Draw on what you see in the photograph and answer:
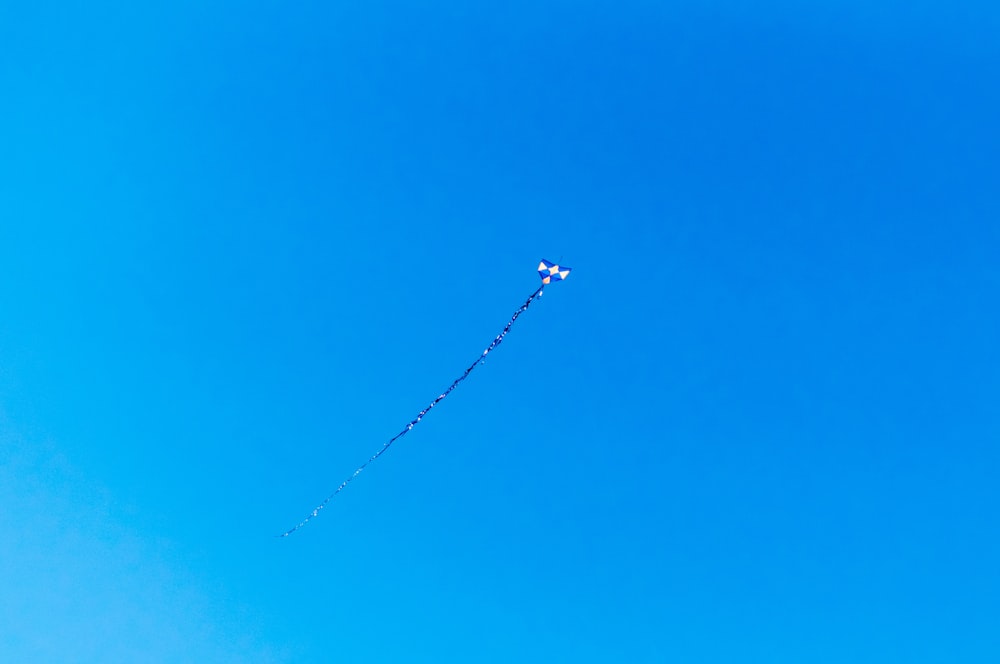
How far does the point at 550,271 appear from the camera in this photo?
10984 millimetres

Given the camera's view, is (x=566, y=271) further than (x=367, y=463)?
No

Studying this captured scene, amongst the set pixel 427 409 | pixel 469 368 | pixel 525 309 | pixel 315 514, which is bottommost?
pixel 315 514

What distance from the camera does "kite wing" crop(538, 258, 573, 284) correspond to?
36.0 ft

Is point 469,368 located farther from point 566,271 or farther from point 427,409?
point 566,271

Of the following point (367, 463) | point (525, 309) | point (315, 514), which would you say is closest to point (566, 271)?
point (525, 309)

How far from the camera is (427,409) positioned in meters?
12.4

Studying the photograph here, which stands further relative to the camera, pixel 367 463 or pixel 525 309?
pixel 367 463

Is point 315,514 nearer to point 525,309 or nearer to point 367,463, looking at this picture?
point 367,463

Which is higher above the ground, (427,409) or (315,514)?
(427,409)

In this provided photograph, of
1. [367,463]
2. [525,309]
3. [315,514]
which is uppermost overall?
[525,309]

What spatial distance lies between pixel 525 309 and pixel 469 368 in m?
1.57

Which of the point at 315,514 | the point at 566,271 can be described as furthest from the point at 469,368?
the point at 315,514

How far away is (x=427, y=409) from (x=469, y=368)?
108 cm

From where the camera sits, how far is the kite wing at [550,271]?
10984mm
